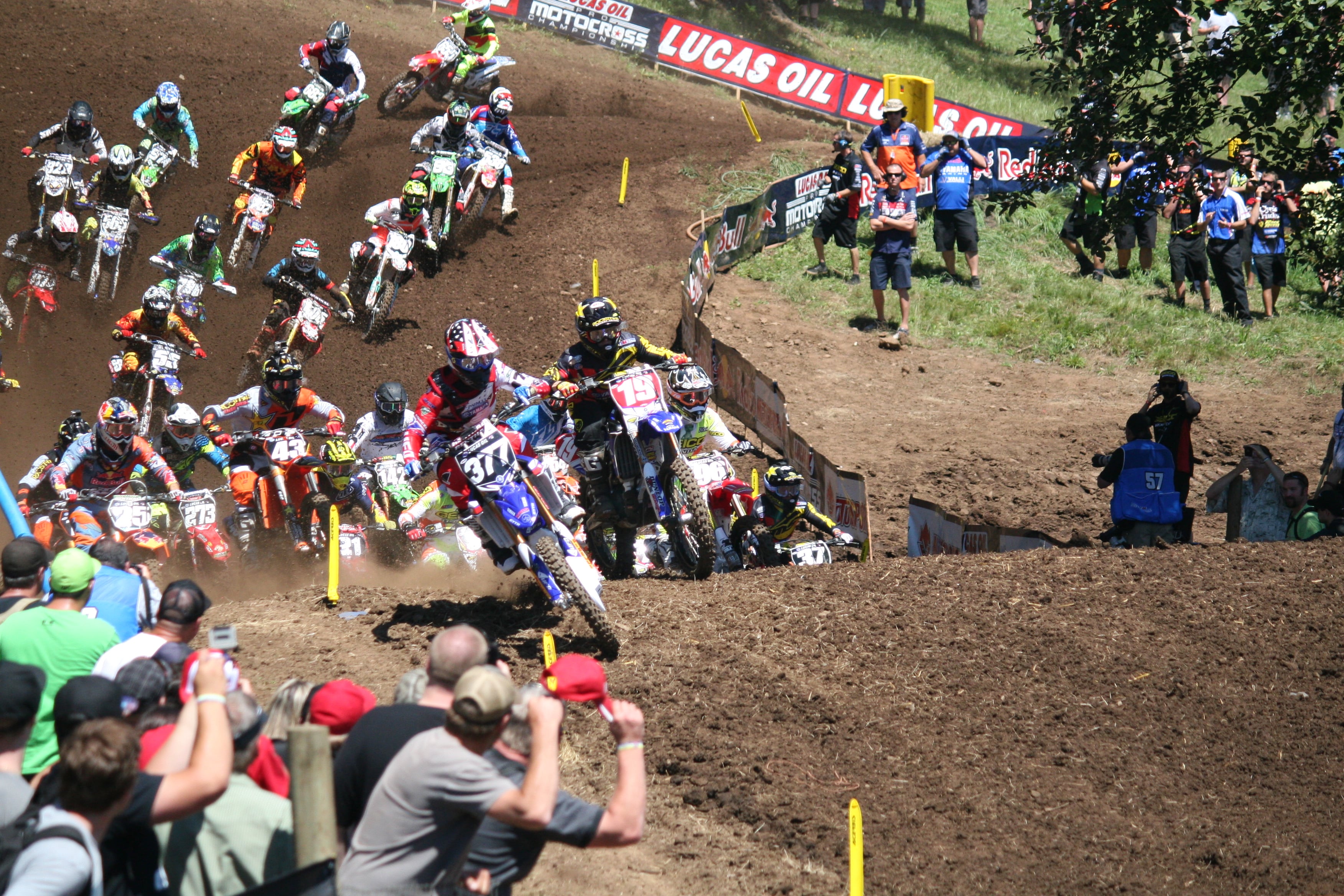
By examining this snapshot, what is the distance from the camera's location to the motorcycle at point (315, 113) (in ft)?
63.3

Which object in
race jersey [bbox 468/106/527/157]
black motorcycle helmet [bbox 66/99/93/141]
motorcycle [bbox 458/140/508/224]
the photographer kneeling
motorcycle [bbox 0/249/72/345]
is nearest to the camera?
the photographer kneeling

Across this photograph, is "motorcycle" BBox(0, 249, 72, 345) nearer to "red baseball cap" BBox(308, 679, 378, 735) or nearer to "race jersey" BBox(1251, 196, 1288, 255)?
"red baseball cap" BBox(308, 679, 378, 735)

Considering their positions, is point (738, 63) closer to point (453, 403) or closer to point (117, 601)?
point (453, 403)

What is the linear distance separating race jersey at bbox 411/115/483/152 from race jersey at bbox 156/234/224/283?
11.3 ft

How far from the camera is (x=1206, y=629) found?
8.08 metres

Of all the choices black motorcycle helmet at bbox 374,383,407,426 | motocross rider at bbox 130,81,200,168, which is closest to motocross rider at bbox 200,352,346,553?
black motorcycle helmet at bbox 374,383,407,426

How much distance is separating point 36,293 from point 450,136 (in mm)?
6023

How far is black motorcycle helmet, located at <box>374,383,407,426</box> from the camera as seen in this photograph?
11805 millimetres

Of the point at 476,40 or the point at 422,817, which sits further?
the point at 476,40

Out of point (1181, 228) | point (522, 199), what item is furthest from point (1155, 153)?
point (522, 199)

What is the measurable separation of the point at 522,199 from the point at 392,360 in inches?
221

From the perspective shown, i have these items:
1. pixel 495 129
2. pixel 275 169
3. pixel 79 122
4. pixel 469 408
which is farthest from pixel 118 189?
pixel 469 408

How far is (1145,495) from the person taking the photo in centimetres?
993

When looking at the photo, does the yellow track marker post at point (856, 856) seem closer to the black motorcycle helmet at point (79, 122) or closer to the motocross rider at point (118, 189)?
the motocross rider at point (118, 189)
